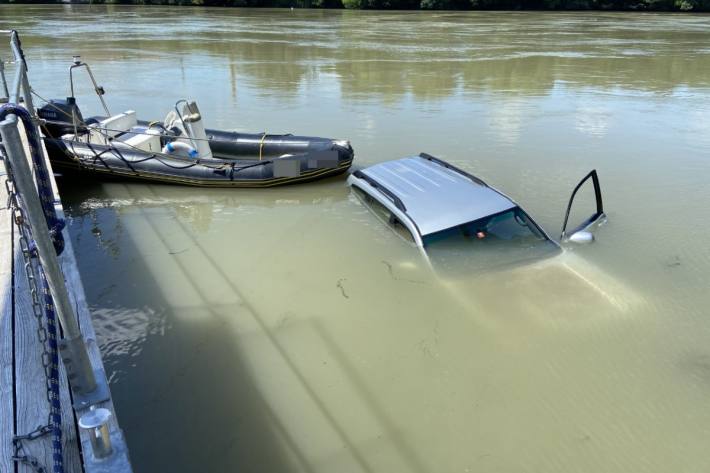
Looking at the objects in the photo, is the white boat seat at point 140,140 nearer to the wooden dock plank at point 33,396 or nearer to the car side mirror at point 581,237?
the wooden dock plank at point 33,396

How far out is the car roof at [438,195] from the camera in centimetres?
689

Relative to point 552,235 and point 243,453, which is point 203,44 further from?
point 243,453

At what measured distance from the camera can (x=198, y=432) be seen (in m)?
4.76

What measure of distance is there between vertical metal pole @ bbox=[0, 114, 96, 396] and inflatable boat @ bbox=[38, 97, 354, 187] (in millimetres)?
7240

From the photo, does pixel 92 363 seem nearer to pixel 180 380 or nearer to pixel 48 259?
pixel 48 259

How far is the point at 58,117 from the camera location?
36.3 ft

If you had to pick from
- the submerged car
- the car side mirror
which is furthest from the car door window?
the car side mirror

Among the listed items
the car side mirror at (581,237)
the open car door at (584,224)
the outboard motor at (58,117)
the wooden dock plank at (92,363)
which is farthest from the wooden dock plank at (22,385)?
the outboard motor at (58,117)

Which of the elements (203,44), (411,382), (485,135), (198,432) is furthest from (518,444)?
(203,44)

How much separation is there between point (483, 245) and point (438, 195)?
35.4 inches

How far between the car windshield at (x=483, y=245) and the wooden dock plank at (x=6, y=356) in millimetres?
4470

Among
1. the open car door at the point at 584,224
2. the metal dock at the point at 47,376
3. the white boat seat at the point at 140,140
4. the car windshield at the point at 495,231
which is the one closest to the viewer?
→ the metal dock at the point at 47,376

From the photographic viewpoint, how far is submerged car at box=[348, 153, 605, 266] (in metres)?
6.86

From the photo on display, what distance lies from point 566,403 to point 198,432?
3420mm
